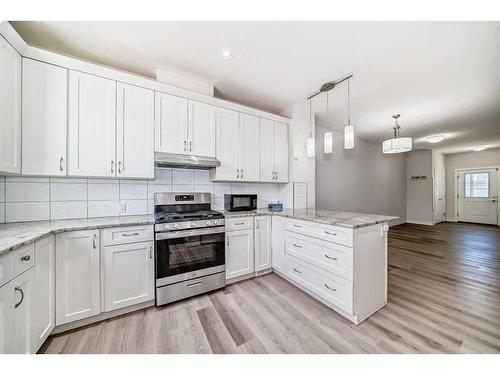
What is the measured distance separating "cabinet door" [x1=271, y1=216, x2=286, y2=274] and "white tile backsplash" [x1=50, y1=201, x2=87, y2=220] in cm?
226

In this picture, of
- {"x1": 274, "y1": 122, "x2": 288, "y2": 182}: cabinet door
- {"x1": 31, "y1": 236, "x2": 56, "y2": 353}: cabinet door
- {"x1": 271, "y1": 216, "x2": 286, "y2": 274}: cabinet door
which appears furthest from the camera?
{"x1": 274, "y1": 122, "x2": 288, "y2": 182}: cabinet door

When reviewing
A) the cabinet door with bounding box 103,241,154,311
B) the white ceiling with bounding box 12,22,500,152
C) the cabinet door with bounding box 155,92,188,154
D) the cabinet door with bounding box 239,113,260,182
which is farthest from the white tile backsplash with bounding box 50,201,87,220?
the cabinet door with bounding box 239,113,260,182

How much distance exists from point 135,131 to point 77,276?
145 centimetres

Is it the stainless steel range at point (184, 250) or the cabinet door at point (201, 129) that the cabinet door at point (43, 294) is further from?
the cabinet door at point (201, 129)

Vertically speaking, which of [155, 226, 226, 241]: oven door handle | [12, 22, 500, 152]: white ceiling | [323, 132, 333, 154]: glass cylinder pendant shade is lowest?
[155, 226, 226, 241]: oven door handle

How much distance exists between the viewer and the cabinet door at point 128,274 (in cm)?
174

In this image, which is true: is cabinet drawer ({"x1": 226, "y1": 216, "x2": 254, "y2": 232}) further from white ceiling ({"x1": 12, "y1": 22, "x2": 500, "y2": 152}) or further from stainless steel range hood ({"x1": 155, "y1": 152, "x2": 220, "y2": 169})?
white ceiling ({"x1": 12, "y1": 22, "x2": 500, "y2": 152})

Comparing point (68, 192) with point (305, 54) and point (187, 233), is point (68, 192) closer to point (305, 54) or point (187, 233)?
point (187, 233)

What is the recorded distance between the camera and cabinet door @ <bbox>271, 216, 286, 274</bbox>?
2.54m

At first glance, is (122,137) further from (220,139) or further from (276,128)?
(276,128)

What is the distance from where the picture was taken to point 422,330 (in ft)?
5.28

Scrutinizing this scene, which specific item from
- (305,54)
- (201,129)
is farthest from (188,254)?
(305,54)

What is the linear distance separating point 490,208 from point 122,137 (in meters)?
10.6
